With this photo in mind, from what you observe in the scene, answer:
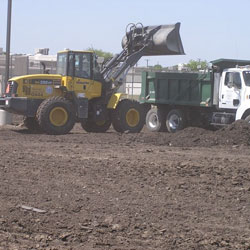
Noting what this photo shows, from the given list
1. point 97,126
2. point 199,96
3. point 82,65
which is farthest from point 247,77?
point 82,65

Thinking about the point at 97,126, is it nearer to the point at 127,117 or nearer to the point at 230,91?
the point at 127,117

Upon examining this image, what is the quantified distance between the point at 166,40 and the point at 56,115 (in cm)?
478

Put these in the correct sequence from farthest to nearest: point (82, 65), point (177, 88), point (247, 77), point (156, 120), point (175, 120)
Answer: point (156, 120) → point (175, 120) → point (177, 88) → point (247, 77) → point (82, 65)

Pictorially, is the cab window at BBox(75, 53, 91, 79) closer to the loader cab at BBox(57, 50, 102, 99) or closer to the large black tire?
the loader cab at BBox(57, 50, 102, 99)

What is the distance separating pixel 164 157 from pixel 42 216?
21.8 ft

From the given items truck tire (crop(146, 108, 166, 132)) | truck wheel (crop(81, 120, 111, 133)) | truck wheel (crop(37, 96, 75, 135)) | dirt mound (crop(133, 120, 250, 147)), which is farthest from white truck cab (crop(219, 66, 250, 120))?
truck wheel (crop(37, 96, 75, 135))

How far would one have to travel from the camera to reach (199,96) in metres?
24.7

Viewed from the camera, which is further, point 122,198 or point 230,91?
point 230,91

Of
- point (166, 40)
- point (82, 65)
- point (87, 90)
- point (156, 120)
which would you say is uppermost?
point (166, 40)

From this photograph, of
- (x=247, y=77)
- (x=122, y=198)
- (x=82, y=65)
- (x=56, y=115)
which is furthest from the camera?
(x=247, y=77)

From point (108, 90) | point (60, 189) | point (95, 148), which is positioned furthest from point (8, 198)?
point (108, 90)

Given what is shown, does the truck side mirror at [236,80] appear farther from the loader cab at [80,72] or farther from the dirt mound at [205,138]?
the loader cab at [80,72]

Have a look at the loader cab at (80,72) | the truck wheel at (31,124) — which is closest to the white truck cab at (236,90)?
the loader cab at (80,72)

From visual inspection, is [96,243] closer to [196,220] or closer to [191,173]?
[196,220]
